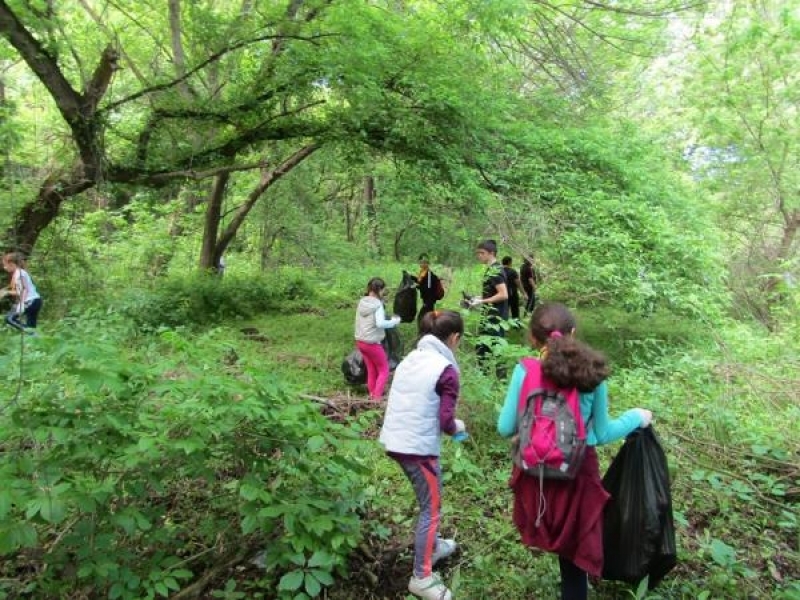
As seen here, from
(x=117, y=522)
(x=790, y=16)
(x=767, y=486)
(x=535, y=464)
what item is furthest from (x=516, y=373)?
(x=790, y=16)

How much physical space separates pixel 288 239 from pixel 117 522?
42.7 feet

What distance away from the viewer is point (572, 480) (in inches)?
102

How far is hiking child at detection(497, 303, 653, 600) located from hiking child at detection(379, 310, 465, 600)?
0.45 meters

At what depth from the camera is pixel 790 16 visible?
8.72m

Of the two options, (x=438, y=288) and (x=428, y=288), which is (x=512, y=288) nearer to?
(x=438, y=288)

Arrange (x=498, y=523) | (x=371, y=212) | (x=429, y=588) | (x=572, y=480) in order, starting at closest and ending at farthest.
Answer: (x=572, y=480)
(x=429, y=588)
(x=498, y=523)
(x=371, y=212)

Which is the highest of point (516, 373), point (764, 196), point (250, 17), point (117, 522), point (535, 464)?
point (250, 17)

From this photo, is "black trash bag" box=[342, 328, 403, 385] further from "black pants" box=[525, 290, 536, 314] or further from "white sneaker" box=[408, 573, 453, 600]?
"white sneaker" box=[408, 573, 453, 600]

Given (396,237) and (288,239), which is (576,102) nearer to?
(288,239)

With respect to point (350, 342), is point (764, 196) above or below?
above

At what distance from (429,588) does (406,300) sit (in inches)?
198

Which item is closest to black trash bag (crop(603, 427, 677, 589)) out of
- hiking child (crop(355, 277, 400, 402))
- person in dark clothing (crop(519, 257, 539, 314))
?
hiking child (crop(355, 277, 400, 402))

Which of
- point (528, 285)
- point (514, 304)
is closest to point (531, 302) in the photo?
point (528, 285)

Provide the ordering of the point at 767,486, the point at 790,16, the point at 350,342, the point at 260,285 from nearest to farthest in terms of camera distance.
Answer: the point at 767,486 → the point at 790,16 → the point at 350,342 → the point at 260,285
